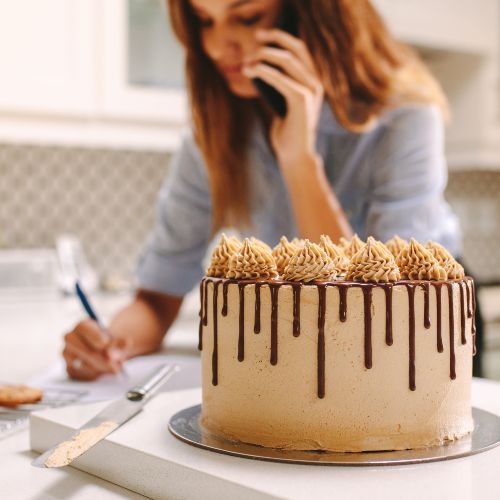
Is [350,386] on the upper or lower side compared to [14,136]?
lower

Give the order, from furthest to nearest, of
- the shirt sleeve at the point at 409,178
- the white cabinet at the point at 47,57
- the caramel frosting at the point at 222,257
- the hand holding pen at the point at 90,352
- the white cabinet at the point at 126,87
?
the white cabinet at the point at 126,87, the white cabinet at the point at 47,57, the shirt sleeve at the point at 409,178, the hand holding pen at the point at 90,352, the caramel frosting at the point at 222,257

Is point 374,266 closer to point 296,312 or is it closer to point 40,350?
point 296,312

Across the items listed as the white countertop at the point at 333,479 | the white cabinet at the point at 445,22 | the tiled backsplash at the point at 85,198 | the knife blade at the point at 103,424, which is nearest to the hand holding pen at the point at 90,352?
the knife blade at the point at 103,424

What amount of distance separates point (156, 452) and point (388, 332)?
0.23 m

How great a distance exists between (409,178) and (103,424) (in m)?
0.93

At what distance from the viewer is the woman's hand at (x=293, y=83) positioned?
4.79 ft

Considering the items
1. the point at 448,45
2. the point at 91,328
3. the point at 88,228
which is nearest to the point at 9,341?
the point at 91,328

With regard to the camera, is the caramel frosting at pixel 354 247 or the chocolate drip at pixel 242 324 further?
the caramel frosting at pixel 354 247

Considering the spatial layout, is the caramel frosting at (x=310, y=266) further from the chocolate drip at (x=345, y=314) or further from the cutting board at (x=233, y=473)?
the cutting board at (x=233, y=473)

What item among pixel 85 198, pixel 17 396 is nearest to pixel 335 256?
pixel 17 396

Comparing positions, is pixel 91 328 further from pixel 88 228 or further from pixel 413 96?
pixel 88 228

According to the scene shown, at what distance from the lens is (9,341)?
5.62ft

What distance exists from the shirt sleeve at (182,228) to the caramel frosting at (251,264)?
92 centimetres

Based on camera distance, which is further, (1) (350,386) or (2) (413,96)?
(2) (413,96)
